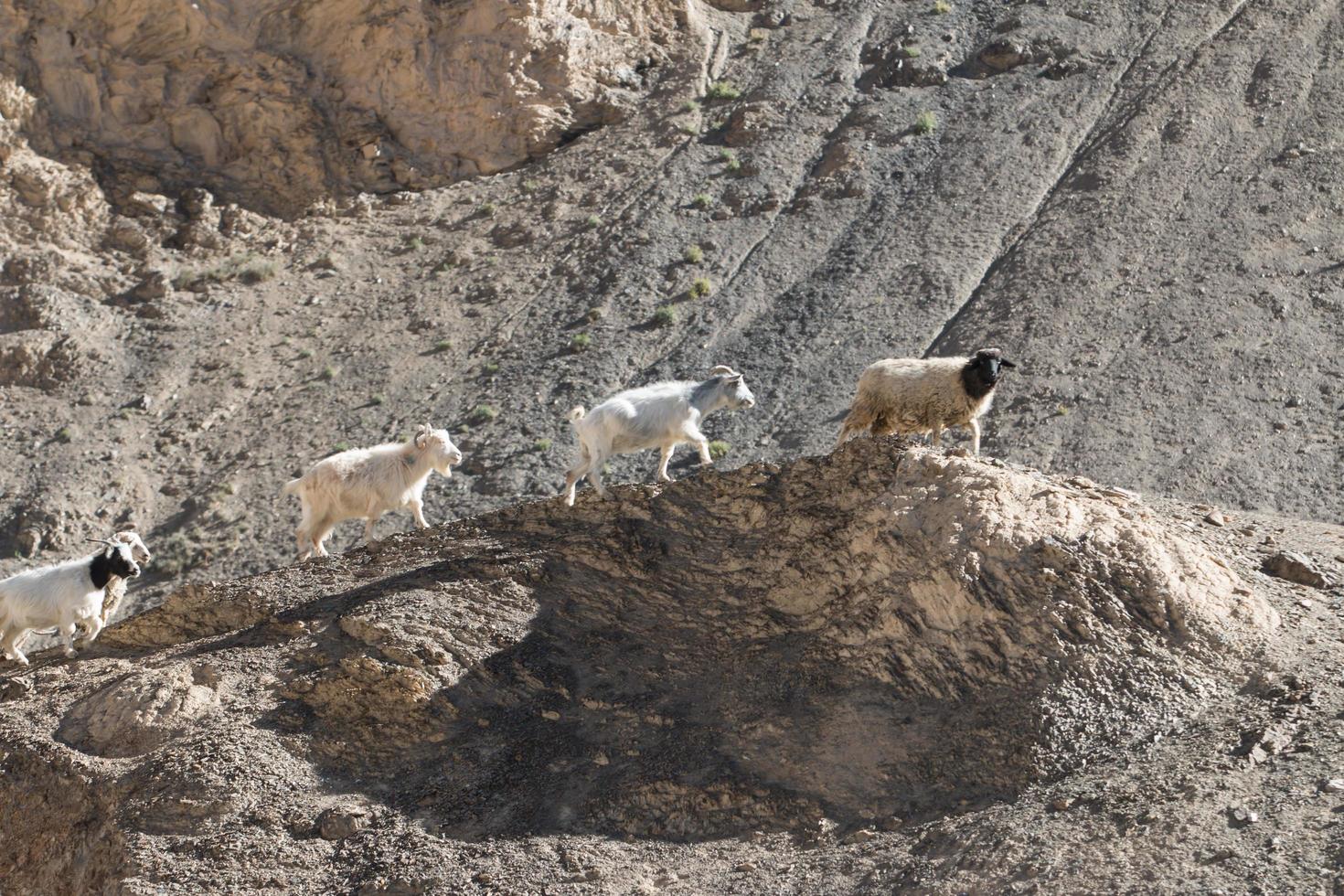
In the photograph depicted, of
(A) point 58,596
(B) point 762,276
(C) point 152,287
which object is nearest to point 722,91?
(B) point 762,276

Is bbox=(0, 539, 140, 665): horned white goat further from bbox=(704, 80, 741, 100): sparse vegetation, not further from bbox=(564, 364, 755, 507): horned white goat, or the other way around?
bbox=(704, 80, 741, 100): sparse vegetation

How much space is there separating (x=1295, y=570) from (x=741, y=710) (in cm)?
547

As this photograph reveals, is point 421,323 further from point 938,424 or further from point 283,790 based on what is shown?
point 283,790

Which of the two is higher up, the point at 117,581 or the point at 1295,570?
the point at 1295,570

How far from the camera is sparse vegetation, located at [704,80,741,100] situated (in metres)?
39.6

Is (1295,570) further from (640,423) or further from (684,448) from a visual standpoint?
(684,448)

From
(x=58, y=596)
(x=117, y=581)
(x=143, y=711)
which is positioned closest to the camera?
(x=143, y=711)

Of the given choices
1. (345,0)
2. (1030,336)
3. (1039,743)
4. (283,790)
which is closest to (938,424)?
(1039,743)

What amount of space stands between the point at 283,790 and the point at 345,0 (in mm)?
31522

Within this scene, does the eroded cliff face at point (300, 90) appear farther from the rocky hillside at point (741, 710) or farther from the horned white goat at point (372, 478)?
the rocky hillside at point (741, 710)

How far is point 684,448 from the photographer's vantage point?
28.8 metres

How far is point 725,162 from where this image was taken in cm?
3731

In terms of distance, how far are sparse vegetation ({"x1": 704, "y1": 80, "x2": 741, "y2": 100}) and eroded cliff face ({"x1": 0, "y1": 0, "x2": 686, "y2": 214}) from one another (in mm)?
2418

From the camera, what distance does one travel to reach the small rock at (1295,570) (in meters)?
12.8
